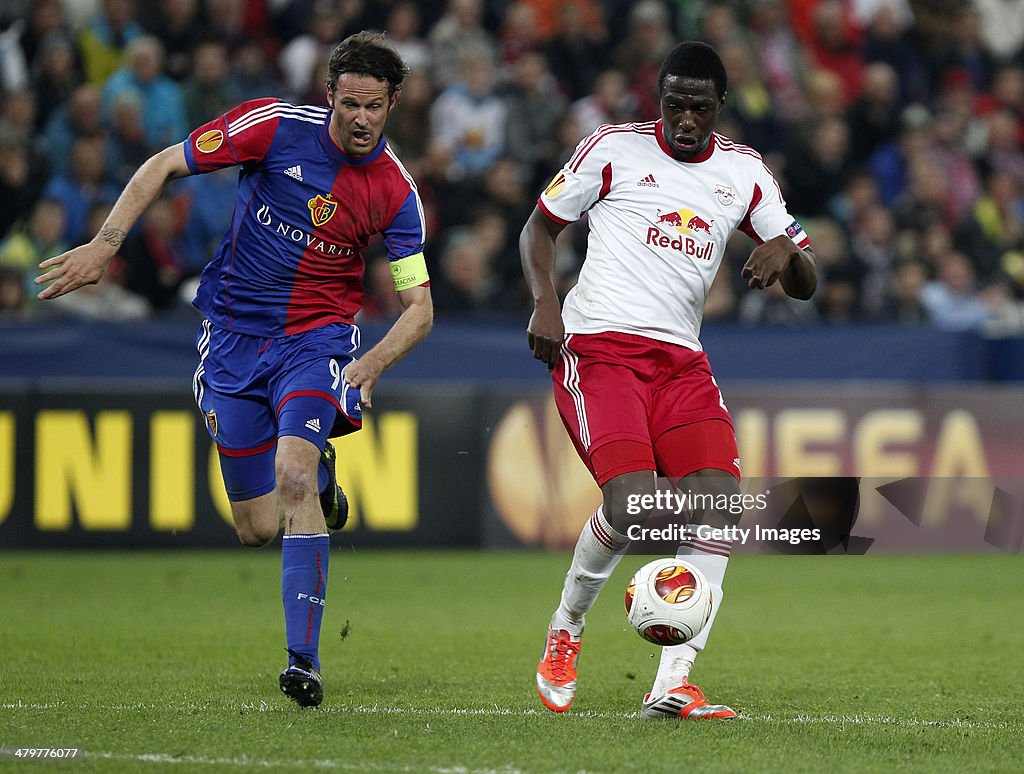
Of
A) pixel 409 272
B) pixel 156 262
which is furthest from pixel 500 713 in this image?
pixel 156 262

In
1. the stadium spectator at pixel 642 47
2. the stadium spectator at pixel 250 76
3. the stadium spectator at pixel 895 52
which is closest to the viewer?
the stadium spectator at pixel 250 76

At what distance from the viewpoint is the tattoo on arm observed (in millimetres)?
5699

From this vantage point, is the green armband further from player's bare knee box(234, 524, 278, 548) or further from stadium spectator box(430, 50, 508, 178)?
stadium spectator box(430, 50, 508, 178)

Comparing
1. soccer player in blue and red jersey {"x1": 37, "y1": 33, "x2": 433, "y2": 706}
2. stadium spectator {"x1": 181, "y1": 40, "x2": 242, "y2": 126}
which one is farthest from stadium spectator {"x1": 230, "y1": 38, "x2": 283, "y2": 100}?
soccer player in blue and red jersey {"x1": 37, "y1": 33, "x2": 433, "y2": 706}

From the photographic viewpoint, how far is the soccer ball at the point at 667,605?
533cm

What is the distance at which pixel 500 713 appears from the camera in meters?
5.52

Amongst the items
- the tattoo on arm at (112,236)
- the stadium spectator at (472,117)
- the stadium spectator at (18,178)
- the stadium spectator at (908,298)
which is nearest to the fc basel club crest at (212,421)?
the tattoo on arm at (112,236)

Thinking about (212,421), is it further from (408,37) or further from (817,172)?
(817,172)

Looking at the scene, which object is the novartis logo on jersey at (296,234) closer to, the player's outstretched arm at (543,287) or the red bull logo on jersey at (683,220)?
the player's outstretched arm at (543,287)

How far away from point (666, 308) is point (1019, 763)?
2.00 metres

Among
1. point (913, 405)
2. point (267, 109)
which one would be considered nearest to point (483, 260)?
point (913, 405)

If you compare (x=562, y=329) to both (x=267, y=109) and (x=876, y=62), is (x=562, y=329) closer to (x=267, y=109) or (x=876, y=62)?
(x=267, y=109)

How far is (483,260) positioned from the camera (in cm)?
1322

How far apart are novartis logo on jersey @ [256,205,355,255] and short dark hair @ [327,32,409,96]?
1.87 feet
